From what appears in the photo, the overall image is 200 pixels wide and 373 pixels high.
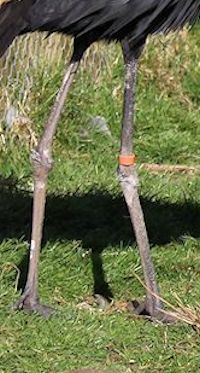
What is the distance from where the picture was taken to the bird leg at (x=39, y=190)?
5227mm

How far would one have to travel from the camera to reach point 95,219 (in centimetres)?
652

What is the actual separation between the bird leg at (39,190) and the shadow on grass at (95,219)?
0.64 metres

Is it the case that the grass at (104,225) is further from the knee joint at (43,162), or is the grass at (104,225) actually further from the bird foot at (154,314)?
the knee joint at (43,162)

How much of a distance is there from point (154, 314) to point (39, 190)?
0.79 metres

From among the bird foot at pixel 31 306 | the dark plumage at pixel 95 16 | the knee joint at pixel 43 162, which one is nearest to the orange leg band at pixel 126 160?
the knee joint at pixel 43 162

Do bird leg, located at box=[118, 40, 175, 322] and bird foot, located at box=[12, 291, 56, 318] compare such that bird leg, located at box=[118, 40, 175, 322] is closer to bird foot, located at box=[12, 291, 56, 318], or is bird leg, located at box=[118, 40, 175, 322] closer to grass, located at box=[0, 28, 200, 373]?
grass, located at box=[0, 28, 200, 373]

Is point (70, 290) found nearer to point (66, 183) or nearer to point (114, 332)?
point (114, 332)

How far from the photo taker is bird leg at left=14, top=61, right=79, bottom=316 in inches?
206

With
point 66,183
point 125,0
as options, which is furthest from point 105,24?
point 66,183

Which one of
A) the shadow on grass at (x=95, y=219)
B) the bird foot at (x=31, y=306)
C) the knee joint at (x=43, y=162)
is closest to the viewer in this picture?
the bird foot at (x=31, y=306)

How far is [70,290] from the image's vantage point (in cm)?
554

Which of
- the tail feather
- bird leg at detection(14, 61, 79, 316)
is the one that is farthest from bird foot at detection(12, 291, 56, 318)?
the tail feather

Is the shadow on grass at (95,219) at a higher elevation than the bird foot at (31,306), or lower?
higher

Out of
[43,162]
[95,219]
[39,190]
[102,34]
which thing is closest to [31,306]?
[39,190]
